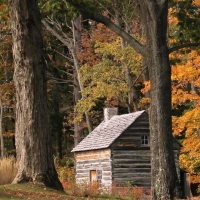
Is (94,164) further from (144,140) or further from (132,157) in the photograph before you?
(144,140)

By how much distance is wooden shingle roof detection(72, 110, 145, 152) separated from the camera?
27531 mm

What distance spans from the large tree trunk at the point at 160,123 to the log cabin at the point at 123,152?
9748mm

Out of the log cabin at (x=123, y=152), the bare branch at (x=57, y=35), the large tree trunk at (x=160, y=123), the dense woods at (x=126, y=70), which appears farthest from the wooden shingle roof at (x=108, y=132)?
the large tree trunk at (x=160, y=123)

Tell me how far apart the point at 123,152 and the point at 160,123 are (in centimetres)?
1051

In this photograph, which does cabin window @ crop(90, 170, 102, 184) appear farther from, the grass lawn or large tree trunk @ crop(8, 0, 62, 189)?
the grass lawn

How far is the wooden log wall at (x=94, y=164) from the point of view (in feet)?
89.7

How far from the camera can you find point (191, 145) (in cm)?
2733

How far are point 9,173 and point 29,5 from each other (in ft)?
19.4

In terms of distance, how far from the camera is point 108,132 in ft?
93.1

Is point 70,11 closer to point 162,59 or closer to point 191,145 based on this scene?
point 162,59

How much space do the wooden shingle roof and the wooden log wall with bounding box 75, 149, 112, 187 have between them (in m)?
0.35

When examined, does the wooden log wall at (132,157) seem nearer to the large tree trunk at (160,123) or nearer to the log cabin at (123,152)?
the log cabin at (123,152)

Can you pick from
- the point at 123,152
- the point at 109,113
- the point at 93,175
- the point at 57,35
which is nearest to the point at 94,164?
the point at 93,175

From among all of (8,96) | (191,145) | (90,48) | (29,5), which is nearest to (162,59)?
(29,5)
